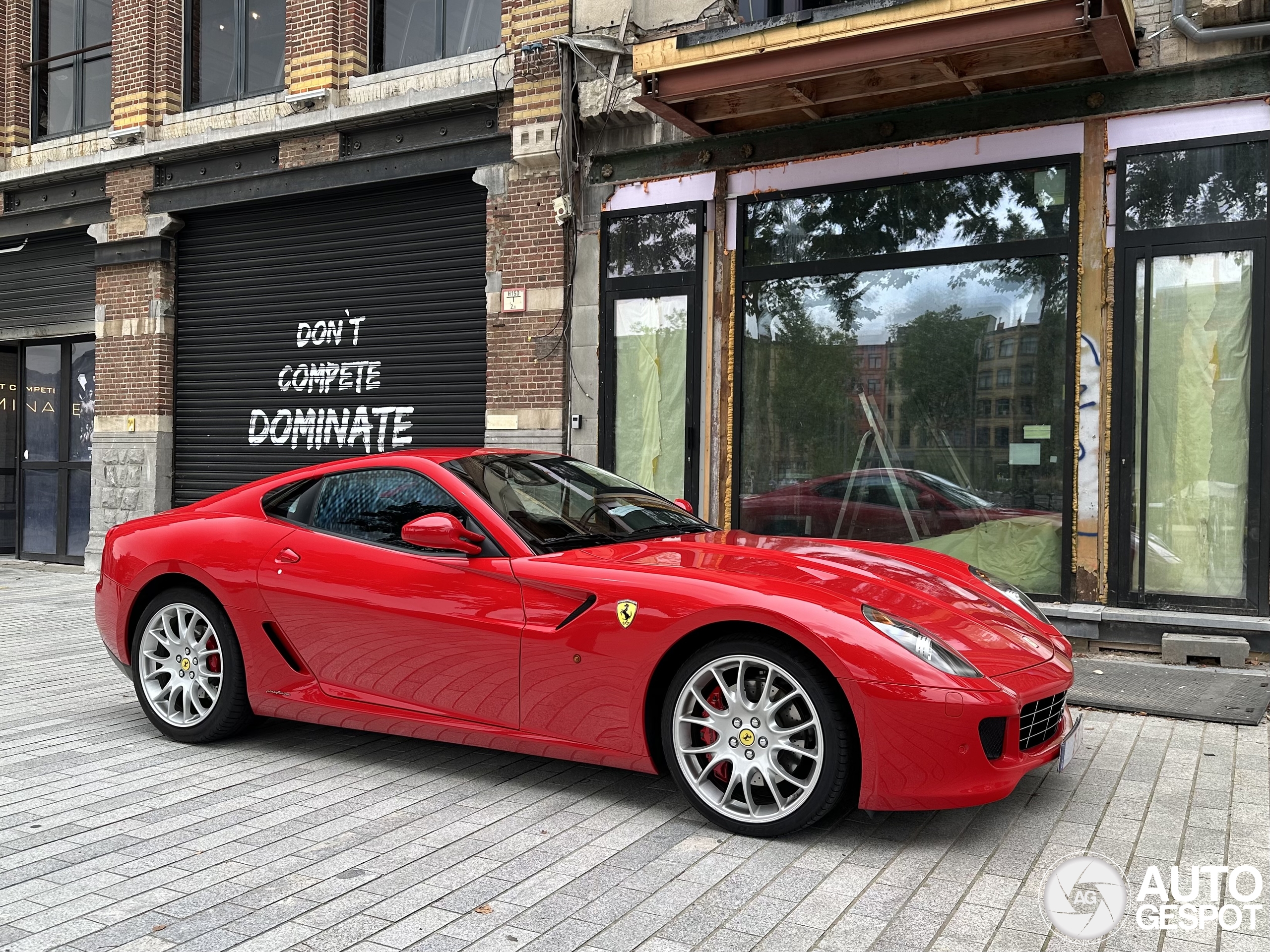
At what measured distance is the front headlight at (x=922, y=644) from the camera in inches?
139

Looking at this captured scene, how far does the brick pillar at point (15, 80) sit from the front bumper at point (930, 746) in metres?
15.6

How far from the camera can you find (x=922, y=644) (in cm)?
358

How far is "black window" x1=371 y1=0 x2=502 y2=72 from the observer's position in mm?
11008

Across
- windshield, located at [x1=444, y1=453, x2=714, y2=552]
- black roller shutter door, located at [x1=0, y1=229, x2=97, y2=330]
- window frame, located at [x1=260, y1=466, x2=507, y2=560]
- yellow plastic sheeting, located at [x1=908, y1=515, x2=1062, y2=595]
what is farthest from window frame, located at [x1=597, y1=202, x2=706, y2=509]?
black roller shutter door, located at [x1=0, y1=229, x2=97, y2=330]

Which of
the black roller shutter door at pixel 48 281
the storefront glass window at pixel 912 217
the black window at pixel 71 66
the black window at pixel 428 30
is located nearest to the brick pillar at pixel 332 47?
the black window at pixel 428 30

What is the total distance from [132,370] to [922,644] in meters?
12.3

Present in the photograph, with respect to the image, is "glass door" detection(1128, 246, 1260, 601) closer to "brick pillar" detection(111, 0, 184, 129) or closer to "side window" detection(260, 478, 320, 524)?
"side window" detection(260, 478, 320, 524)

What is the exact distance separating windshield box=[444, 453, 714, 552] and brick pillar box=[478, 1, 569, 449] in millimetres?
4776

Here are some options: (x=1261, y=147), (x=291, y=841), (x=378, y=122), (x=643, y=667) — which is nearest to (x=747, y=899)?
(x=643, y=667)

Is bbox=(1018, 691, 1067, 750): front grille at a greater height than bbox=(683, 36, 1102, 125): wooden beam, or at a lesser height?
lesser

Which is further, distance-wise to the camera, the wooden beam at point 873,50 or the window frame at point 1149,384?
the window frame at point 1149,384

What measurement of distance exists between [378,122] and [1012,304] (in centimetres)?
691

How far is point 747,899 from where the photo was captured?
3.21 metres

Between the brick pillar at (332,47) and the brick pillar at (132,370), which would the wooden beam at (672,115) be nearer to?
the brick pillar at (332,47)
